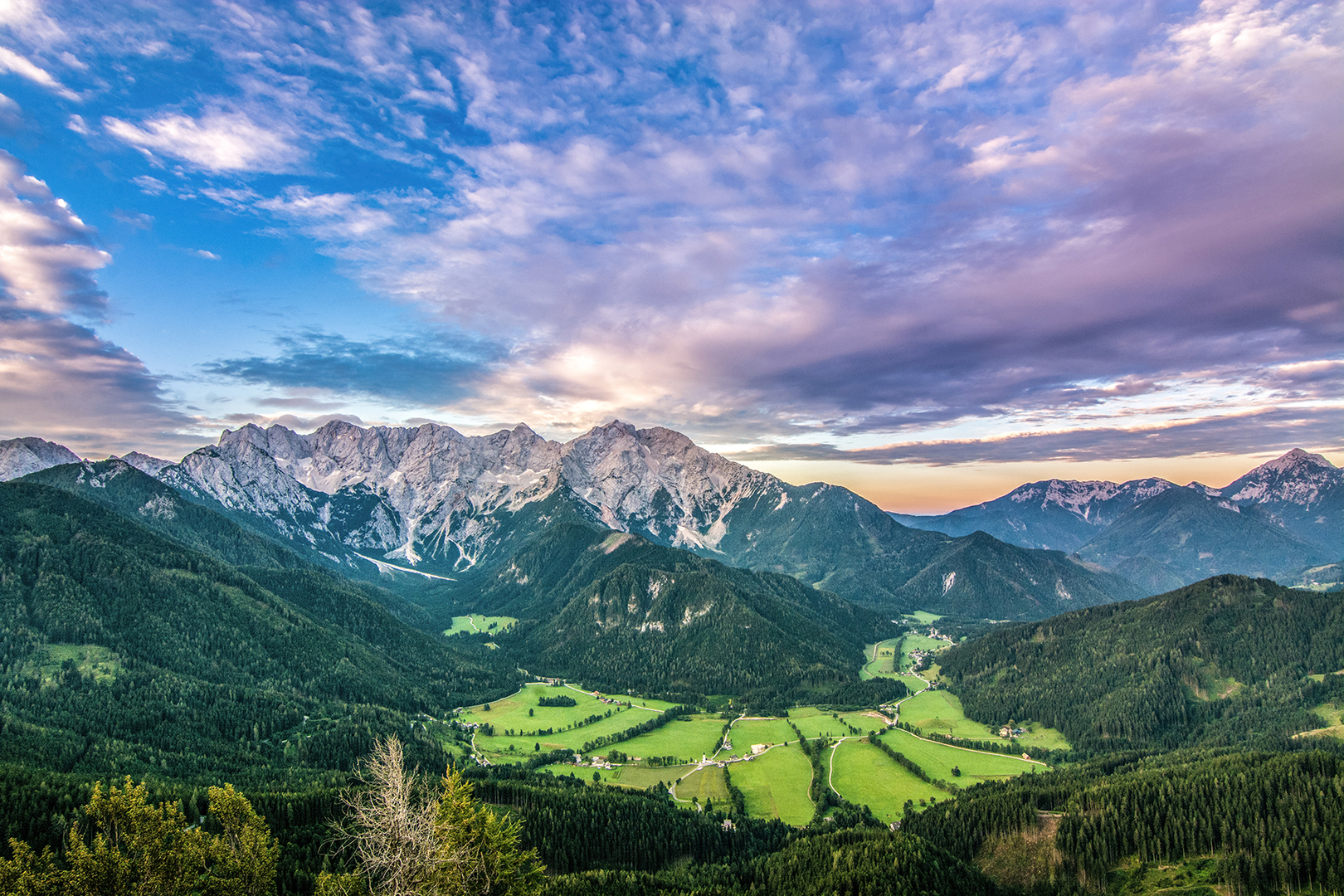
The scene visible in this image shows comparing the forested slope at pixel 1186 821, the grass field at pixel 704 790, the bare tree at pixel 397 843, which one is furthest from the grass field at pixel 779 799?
the bare tree at pixel 397 843

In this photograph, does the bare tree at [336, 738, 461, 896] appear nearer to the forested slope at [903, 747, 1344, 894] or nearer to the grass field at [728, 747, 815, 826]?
the forested slope at [903, 747, 1344, 894]

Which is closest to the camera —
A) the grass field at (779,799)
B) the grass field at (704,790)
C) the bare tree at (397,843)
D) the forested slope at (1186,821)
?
the bare tree at (397,843)

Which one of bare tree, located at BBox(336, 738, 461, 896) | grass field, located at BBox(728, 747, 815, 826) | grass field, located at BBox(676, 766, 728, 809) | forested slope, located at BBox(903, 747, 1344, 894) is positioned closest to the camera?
bare tree, located at BBox(336, 738, 461, 896)

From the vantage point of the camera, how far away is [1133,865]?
128 m

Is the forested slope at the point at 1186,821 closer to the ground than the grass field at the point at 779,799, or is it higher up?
higher up

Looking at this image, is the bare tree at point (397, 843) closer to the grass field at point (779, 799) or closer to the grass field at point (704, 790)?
the grass field at point (779, 799)

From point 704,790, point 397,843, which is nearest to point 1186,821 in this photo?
point 704,790

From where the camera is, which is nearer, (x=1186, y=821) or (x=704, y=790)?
(x=1186, y=821)

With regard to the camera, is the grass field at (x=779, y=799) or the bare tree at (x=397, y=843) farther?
the grass field at (x=779, y=799)

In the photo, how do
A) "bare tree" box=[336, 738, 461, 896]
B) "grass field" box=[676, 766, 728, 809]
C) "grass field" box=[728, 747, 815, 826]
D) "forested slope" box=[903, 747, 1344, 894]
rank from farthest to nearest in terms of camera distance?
"grass field" box=[676, 766, 728, 809], "grass field" box=[728, 747, 815, 826], "forested slope" box=[903, 747, 1344, 894], "bare tree" box=[336, 738, 461, 896]

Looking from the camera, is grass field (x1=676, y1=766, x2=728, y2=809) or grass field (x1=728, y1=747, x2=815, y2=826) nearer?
grass field (x1=728, y1=747, x2=815, y2=826)

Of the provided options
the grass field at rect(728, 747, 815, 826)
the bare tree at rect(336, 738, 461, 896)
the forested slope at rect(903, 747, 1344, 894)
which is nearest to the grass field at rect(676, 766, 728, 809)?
the grass field at rect(728, 747, 815, 826)

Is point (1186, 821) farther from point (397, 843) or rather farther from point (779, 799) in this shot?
point (397, 843)

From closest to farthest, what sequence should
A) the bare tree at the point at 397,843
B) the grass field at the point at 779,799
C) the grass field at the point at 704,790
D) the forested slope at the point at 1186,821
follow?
the bare tree at the point at 397,843 → the forested slope at the point at 1186,821 → the grass field at the point at 779,799 → the grass field at the point at 704,790
